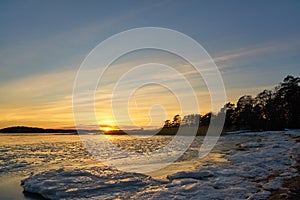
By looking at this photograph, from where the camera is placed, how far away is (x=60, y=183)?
40.8 ft

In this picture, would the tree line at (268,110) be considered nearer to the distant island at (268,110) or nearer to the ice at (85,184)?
the distant island at (268,110)

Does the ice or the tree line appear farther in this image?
the tree line

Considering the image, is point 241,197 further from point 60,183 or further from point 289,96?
point 289,96

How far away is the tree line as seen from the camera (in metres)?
87.2

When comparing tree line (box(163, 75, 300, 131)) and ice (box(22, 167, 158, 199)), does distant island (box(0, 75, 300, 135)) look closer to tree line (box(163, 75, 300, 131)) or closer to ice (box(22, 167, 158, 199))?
tree line (box(163, 75, 300, 131))

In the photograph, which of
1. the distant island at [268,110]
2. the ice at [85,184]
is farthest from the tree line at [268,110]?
the ice at [85,184]

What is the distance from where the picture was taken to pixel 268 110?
9562cm

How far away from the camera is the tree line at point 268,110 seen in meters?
87.2

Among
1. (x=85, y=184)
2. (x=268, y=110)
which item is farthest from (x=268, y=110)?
(x=85, y=184)

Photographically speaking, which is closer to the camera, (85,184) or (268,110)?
(85,184)

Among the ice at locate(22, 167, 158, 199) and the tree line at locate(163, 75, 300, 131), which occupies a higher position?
the tree line at locate(163, 75, 300, 131)

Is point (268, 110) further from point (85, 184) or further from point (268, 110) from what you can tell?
point (85, 184)

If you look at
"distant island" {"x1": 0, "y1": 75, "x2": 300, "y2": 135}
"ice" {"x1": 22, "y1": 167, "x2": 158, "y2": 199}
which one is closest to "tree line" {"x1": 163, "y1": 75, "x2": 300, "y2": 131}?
"distant island" {"x1": 0, "y1": 75, "x2": 300, "y2": 135}

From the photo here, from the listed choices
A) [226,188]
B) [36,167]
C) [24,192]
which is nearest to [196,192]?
[226,188]
